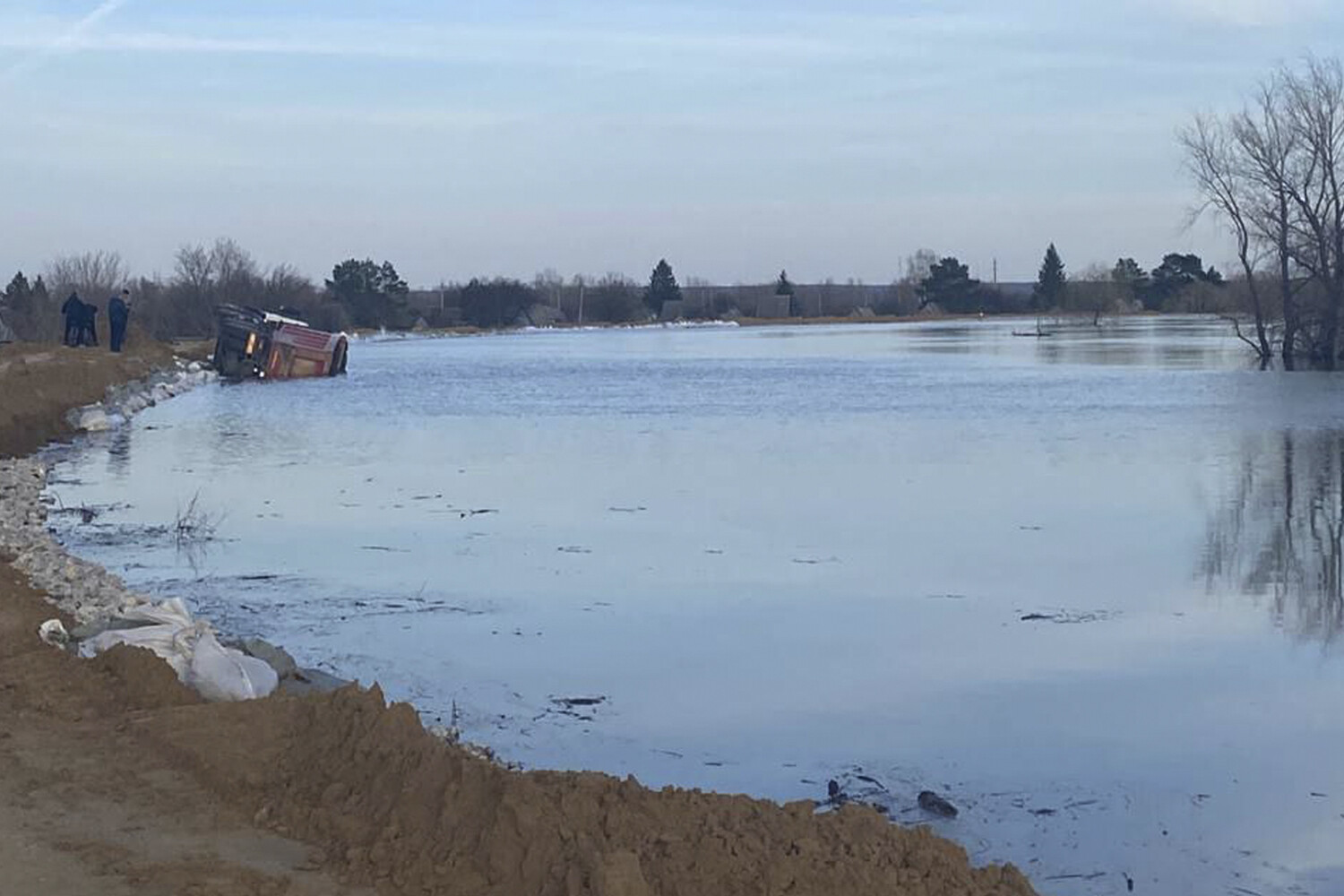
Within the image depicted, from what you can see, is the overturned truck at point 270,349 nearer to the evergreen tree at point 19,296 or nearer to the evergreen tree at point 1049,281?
the evergreen tree at point 19,296

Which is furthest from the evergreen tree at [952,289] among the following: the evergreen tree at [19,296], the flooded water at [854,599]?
the flooded water at [854,599]

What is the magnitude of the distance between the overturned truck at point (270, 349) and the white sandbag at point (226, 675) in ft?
133

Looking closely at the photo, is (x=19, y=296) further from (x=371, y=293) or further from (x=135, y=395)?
(x=371, y=293)

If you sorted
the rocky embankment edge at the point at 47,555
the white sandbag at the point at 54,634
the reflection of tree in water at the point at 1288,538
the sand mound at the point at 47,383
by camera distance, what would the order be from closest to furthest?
1. the white sandbag at the point at 54,634
2. the rocky embankment edge at the point at 47,555
3. the reflection of tree in water at the point at 1288,538
4. the sand mound at the point at 47,383

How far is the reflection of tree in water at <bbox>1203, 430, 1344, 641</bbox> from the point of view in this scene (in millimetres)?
12695

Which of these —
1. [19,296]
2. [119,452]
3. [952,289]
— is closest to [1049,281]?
[952,289]

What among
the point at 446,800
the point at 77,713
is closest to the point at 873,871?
the point at 446,800

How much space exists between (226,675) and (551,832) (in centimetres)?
349

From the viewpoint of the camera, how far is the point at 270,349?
161ft

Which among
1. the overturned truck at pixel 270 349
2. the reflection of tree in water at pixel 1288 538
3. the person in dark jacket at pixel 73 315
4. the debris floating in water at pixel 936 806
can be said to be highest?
the person in dark jacket at pixel 73 315

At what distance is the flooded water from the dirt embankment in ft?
5.20

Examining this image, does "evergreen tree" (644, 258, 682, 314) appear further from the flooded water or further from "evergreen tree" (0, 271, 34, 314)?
the flooded water

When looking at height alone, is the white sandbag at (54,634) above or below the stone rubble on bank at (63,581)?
above

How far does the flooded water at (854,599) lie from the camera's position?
8297mm
